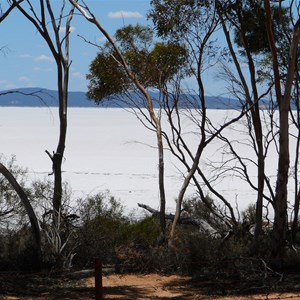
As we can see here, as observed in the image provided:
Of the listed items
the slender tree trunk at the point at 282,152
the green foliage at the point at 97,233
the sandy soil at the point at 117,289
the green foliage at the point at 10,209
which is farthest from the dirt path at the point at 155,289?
the green foliage at the point at 10,209

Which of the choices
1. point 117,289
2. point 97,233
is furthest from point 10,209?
point 117,289

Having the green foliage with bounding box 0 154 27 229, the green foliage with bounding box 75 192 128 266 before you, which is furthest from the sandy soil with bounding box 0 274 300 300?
the green foliage with bounding box 0 154 27 229

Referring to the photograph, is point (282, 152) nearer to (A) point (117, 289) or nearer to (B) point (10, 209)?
(A) point (117, 289)

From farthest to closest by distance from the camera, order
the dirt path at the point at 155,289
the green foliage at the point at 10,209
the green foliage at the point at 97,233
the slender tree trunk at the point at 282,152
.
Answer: the green foliage at the point at 10,209, the green foliage at the point at 97,233, the slender tree trunk at the point at 282,152, the dirt path at the point at 155,289

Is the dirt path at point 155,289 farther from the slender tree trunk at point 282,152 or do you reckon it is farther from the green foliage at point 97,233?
the slender tree trunk at point 282,152

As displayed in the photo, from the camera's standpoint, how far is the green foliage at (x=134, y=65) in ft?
45.7

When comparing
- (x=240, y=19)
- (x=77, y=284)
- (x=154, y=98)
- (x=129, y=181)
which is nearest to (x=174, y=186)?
(x=129, y=181)

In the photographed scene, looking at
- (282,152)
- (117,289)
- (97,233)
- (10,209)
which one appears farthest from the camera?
(10,209)

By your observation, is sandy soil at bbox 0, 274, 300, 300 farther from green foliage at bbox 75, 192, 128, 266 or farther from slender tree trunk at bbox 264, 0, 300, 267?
slender tree trunk at bbox 264, 0, 300, 267

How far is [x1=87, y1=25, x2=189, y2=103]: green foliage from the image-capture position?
13.9 meters

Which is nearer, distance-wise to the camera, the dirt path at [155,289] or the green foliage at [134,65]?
the dirt path at [155,289]

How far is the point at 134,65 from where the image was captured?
47.4 ft

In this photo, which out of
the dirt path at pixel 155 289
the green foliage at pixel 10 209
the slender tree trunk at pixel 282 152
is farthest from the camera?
the green foliage at pixel 10 209

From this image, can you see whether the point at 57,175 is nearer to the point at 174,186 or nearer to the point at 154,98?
the point at 154,98
